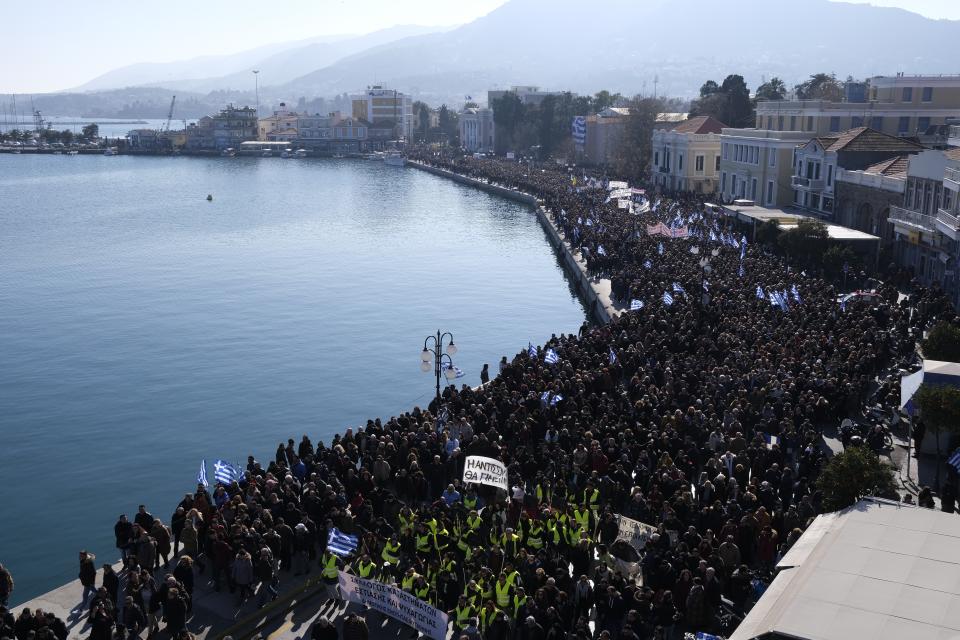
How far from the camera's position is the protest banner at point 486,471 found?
15.3 metres

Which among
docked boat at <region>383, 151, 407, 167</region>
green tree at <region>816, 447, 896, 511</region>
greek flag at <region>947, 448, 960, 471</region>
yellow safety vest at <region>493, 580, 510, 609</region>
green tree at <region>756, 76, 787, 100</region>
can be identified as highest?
green tree at <region>756, 76, 787, 100</region>

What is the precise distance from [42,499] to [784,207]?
45.9 metres

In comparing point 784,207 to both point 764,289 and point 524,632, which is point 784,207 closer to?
point 764,289

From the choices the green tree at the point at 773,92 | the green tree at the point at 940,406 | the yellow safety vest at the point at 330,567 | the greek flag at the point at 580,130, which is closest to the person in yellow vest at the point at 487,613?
the yellow safety vest at the point at 330,567

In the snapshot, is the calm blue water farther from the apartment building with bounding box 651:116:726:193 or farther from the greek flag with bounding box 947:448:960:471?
the greek flag with bounding box 947:448:960:471

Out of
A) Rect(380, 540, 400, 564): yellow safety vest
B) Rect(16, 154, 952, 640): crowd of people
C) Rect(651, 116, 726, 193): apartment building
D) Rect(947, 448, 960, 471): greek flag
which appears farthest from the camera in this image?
Rect(651, 116, 726, 193): apartment building

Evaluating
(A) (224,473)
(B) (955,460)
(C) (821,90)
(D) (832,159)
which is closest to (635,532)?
(B) (955,460)

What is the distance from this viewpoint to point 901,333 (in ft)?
84.2

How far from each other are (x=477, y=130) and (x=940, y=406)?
5754 inches

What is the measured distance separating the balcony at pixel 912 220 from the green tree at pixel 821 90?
45.1m

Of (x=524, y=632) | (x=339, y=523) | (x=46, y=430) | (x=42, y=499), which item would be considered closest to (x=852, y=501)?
(x=524, y=632)

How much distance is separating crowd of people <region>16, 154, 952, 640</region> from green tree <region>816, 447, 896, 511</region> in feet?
2.26

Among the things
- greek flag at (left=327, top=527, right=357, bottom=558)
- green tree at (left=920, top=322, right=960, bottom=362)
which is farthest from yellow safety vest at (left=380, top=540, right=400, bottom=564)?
green tree at (left=920, top=322, right=960, bottom=362)

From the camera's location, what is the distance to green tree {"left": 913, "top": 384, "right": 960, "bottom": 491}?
54.7 ft
